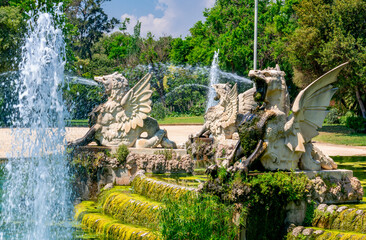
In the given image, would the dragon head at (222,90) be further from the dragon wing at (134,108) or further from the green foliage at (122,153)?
the green foliage at (122,153)

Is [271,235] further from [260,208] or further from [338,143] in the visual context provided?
[338,143]

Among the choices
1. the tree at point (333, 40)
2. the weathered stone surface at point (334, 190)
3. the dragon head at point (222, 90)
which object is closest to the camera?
the weathered stone surface at point (334, 190)

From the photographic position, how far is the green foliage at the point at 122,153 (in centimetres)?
1300

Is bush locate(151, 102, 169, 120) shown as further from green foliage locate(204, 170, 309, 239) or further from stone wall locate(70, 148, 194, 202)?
green foliage locate(204, 170, 309, 239)

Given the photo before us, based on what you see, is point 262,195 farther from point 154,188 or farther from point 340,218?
point 154,188

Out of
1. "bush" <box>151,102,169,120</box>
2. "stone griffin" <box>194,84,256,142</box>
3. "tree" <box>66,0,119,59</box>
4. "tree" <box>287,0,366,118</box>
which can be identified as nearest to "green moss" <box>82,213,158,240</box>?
"stone griffin" <box>194,84,256,142</box>

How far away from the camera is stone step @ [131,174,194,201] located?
9.63 m

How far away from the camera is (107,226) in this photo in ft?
33.1

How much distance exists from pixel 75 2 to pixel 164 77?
2329 cm

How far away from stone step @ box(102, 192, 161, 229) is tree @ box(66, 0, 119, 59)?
5685 cm

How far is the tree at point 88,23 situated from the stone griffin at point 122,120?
54150 millimetres

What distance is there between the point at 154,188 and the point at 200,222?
3.39 metres

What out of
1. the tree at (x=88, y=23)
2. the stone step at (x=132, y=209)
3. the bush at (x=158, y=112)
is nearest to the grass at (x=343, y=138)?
the bush at (x=158, y=112)

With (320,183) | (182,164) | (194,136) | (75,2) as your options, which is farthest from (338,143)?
(75,2)
